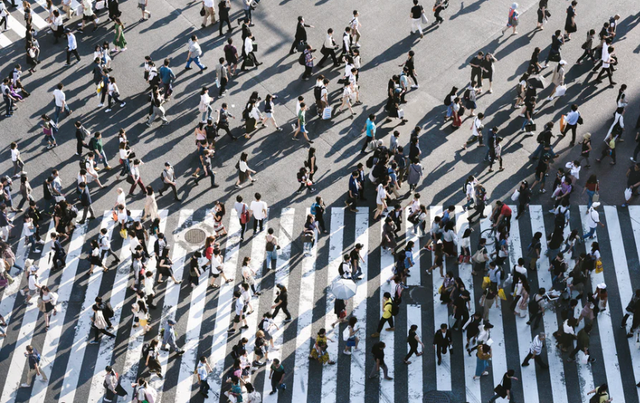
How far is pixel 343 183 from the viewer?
1172 inches

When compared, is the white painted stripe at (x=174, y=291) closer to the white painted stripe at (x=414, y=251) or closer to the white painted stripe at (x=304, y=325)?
the white painted stripe at (x=304, y=325)

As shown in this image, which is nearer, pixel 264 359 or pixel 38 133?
pixel 264 359

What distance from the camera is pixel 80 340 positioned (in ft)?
83.4

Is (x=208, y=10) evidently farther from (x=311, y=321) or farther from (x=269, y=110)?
(x=311, y=321)

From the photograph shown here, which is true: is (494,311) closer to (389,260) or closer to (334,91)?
(389,260)

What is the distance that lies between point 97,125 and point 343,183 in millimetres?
10025

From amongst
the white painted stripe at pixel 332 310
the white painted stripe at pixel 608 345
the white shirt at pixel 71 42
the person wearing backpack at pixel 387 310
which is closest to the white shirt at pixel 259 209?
the white painted stripe at pixel 332 310

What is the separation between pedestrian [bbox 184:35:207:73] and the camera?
3400 centimetres

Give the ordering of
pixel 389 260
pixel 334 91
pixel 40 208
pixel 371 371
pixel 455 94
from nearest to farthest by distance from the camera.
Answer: pixel 371 371
pixel 389 260
pixel 40 208
pixel 455 94
pixel 334 91

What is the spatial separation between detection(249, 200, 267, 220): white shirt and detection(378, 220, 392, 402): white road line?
393 cm

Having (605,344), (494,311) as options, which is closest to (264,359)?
(494,311)

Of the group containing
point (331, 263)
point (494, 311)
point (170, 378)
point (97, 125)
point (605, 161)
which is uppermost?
point (97, 125)

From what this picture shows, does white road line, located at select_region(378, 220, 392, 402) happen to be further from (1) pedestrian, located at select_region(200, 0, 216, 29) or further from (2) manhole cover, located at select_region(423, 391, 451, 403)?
(1) pedestrian, located at select_region(200, 0, 216, 29)

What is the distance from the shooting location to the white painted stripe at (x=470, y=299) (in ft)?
77.2
